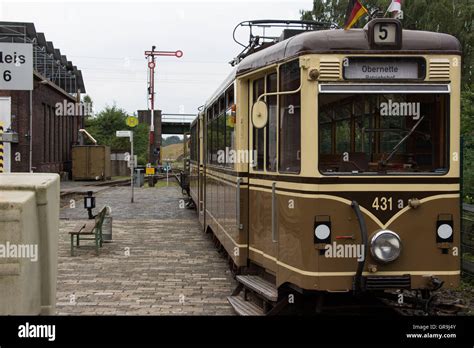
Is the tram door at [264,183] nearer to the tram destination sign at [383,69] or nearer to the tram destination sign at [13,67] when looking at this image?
the tram destination sign at [383,69]

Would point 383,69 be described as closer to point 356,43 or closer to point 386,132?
point 356,43

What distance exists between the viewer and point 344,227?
5.82m

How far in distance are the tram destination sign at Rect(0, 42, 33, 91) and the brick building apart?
17.6m

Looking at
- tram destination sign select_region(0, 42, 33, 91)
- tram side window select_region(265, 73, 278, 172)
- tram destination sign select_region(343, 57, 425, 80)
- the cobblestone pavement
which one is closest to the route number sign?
tram destination sign select_region(343, 57, 425, 80)

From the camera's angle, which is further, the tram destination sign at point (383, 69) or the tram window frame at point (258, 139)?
the tram window frame at point (258, 139)

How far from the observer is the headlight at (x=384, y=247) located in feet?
18.9

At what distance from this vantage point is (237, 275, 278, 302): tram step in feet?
20.9

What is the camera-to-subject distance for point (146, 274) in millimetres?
9922

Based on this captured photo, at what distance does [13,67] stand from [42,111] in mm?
32288

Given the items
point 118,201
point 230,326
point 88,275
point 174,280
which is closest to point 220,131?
point 174,280

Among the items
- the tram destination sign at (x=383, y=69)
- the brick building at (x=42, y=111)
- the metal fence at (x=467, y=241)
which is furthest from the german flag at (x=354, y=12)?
the brick building at (x=42, y=111)

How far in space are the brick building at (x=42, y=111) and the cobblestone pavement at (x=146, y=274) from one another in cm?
1366

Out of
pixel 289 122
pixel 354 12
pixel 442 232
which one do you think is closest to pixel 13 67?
pixel 289 122

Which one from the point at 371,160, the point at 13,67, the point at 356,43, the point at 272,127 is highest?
the point at 13,67
